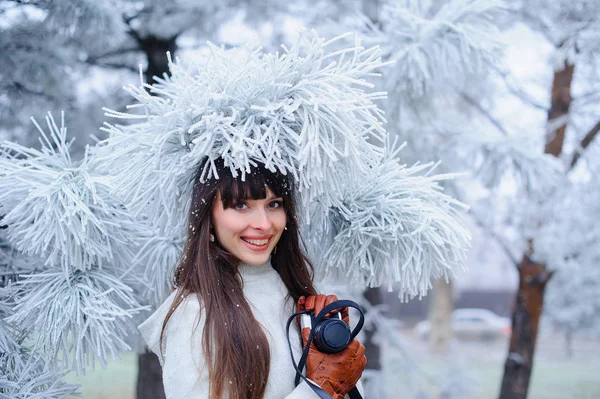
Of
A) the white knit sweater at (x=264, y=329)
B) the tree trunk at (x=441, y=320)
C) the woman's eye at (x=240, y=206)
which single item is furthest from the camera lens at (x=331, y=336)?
the tree trunk at (x=441, y=320)

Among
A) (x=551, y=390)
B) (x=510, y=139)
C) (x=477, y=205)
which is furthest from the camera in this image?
(x=551, y=390)

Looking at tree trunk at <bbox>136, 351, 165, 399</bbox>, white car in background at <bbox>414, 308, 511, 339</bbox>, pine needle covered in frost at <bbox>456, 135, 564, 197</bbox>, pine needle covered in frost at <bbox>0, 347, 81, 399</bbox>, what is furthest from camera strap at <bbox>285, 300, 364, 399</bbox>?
white car in background at <bbox>414, 308, 511, 339</bbox>

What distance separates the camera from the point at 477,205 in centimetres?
470

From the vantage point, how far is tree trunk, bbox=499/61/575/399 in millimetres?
4062

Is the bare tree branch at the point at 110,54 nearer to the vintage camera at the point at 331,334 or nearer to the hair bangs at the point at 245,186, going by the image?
the hair bangs at the point at 245,186

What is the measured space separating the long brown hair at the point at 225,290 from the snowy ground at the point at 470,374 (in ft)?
2.77

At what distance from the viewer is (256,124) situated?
1.56m

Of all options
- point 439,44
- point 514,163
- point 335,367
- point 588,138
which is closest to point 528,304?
point 588,138

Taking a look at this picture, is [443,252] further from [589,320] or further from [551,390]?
[589,320]

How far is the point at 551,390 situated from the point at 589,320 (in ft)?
6.01

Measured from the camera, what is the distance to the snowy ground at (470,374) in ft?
15.1

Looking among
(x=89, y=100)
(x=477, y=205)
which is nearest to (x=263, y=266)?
(x=89, y=100)

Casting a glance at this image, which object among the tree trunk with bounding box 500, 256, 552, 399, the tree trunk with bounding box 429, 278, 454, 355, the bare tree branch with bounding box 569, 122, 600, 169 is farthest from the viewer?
the tree trunk with bounding box 429, 278, 454, 355

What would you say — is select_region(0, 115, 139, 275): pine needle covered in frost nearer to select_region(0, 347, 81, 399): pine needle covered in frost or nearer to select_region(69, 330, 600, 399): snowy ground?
select_region(0, 347, 81, 399): pine needle covered in frost
